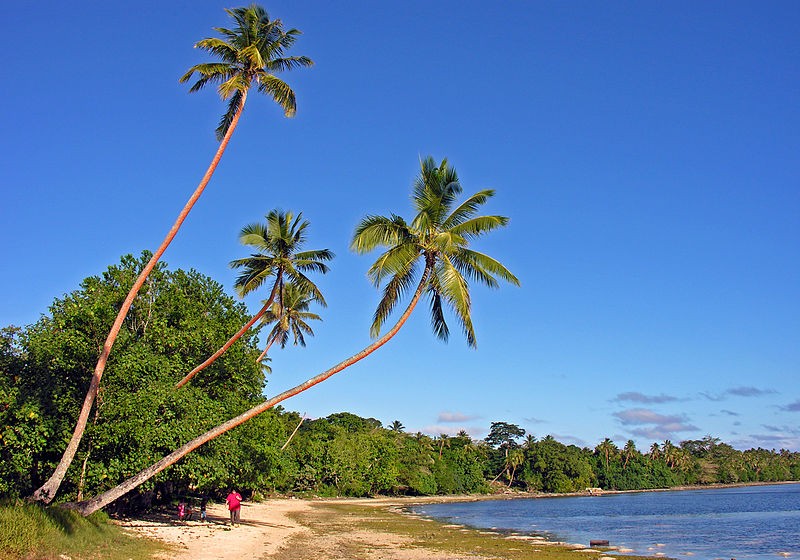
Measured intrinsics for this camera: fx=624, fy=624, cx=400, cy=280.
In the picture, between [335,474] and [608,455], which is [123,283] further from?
[608,455]

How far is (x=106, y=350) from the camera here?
57.8 ft

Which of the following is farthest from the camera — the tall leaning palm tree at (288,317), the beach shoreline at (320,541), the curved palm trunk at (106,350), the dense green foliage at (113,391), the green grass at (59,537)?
the tall leaning palm tree at (288,317)

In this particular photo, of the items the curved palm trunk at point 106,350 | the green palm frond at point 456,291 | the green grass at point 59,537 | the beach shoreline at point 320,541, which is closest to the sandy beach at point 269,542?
the beach shoreline at point 320,541

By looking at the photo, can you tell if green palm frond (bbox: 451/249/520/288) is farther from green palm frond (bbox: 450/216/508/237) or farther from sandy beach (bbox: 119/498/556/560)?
sandy beach (bbox: 119/498/556/560)

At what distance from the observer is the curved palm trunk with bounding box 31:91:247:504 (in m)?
17.3

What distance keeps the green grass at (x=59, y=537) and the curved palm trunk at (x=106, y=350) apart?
4.55 ft

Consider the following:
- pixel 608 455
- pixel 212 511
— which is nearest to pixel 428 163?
pixel 212 511

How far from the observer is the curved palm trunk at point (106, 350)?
17328mm

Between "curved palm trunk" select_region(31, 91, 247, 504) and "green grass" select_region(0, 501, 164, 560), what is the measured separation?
1.39 meters

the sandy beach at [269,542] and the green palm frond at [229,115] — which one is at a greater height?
the green palm frond at [229,115]

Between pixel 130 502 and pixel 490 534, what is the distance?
61.3ft

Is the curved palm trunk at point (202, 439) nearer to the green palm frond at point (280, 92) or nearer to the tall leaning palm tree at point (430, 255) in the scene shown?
the tall leaning palm tree at point (430, 255)

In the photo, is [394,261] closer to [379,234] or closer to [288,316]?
[379,234]

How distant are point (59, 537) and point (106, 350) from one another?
526 centimetres
